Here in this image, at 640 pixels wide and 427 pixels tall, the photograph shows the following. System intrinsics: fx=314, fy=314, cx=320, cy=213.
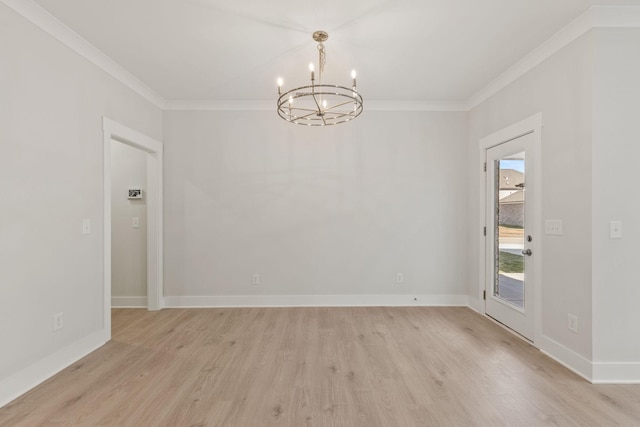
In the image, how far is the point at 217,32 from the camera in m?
2.65

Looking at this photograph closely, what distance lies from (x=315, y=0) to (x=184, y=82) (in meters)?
2.10

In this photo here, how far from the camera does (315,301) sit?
434cm

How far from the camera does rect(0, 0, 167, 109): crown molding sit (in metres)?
2.28

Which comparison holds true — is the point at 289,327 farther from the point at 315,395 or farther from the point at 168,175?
the point at 168,175

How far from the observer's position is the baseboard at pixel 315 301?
430cm

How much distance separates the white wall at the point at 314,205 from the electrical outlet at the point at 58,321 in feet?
5.65

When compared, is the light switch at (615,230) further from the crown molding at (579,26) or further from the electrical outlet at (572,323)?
the crown molding at (579,26)

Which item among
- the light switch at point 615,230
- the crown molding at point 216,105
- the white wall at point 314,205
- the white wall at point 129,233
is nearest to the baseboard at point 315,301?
the white wall at point 314,205

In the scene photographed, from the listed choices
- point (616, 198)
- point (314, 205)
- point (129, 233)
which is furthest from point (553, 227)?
point (129, 233)

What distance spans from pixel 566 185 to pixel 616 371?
4.81 ft

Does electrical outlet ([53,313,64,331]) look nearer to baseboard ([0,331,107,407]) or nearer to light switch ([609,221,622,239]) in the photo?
baseboard ([0,331,107,407])

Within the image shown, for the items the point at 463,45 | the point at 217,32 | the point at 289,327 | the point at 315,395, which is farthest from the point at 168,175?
the point at 463,45

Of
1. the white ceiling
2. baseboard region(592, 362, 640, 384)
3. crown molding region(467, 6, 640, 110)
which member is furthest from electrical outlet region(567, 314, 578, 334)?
the white ceiling

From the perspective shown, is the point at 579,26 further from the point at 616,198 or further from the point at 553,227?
the point at 553,227
